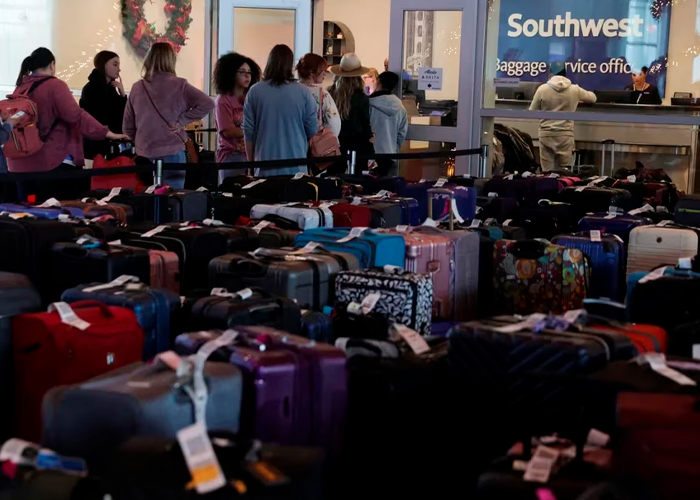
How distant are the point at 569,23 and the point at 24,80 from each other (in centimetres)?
514

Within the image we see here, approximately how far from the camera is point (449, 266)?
477cm

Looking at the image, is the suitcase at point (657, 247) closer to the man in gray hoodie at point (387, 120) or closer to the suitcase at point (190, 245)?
the suitcase at point (190, 245)

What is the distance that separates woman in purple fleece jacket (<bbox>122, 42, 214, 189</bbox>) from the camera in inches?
289

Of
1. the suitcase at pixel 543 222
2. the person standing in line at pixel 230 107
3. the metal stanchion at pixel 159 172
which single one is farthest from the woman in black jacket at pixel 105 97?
the suitcase at pixel 543 222

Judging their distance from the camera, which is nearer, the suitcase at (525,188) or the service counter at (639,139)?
the suitcase at (525,188)

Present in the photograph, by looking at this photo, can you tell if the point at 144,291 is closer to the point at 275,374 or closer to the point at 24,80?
the point at 275,374

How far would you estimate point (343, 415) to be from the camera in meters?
2.86

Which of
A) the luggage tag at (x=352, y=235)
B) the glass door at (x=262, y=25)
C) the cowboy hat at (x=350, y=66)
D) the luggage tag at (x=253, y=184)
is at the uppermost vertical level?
the glass door at (x=262, y=25)

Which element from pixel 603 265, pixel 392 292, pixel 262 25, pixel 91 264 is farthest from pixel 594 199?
pixel 262 25

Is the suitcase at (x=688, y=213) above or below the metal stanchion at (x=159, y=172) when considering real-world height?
below

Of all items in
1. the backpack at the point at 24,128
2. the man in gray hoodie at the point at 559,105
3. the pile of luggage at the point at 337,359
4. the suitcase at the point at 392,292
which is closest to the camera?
the pile of luggage at the point at 337,359

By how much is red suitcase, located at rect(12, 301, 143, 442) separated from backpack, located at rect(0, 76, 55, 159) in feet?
13.0

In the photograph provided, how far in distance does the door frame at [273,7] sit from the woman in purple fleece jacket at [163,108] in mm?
4172

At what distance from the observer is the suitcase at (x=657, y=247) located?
5008mm
